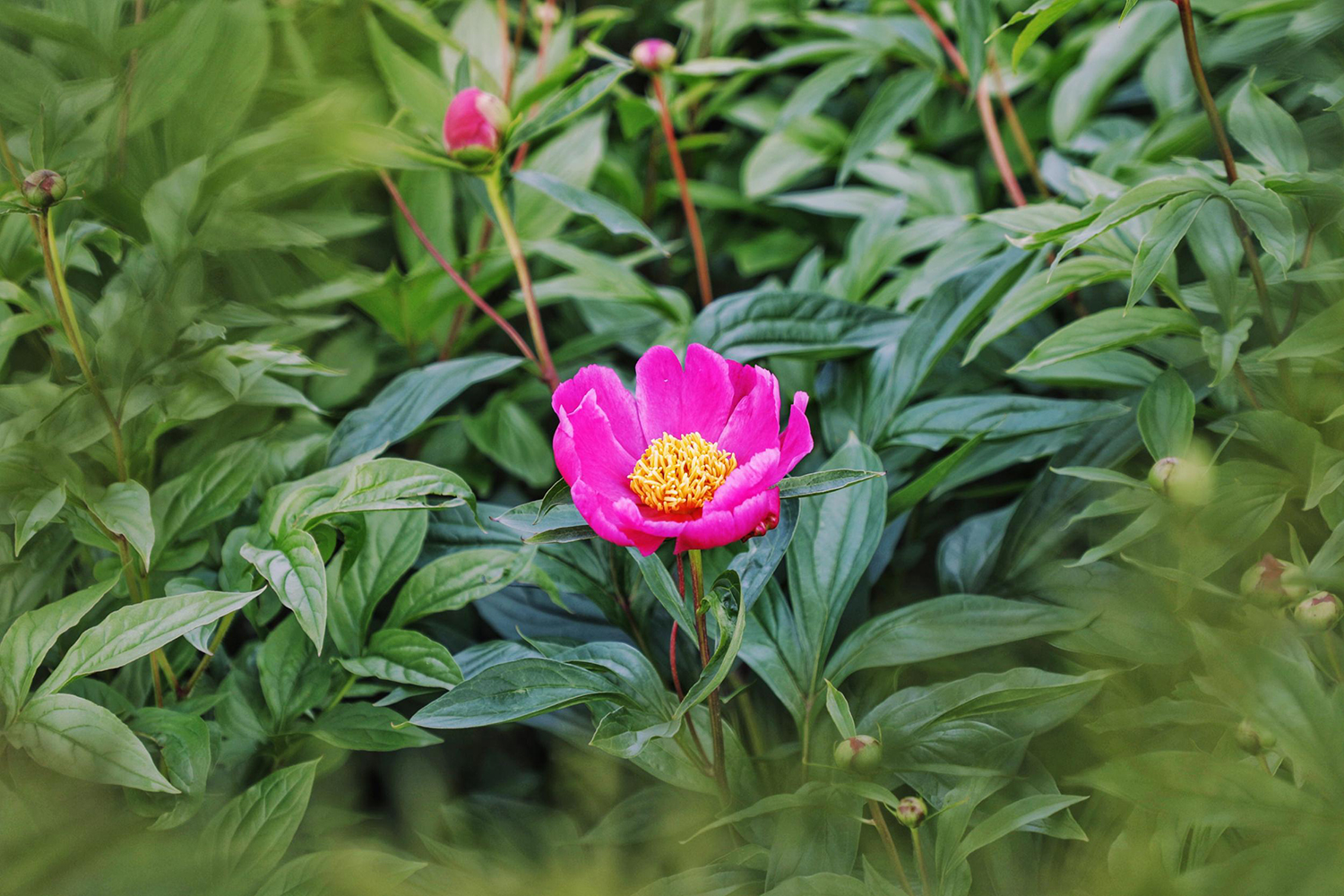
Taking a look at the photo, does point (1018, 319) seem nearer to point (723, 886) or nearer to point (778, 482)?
point (778, 482)

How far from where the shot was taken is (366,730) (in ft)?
2.19

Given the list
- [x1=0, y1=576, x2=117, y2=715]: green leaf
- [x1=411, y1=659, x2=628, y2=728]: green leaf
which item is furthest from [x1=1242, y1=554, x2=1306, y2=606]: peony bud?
[x1=0, y1=576, x2=117, y2=715]: green leaf

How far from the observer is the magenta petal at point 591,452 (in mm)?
513

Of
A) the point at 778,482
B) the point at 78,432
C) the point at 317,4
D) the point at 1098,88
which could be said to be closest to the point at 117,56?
the point at 317,4

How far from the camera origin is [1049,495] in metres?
0.76

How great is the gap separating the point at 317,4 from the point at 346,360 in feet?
1.15

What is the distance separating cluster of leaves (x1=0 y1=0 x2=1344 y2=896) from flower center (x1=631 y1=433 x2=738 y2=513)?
0.04 meters

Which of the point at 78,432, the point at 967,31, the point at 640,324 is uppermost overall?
the point at 967,31

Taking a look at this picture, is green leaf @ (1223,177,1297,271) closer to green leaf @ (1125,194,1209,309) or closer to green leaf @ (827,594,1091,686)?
green leaf @ (1125,194,1209,309)

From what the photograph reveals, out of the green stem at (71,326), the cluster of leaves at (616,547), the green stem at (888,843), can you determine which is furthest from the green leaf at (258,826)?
the green stem at (888,843)

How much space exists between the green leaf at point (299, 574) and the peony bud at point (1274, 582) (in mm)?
550

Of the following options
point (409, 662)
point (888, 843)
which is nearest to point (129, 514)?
point (409, 662)

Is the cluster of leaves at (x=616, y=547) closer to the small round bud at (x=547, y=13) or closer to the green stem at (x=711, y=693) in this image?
the green stem at (x=711, y=693)

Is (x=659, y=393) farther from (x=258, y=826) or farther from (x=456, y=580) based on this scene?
(x=258, y=826)
